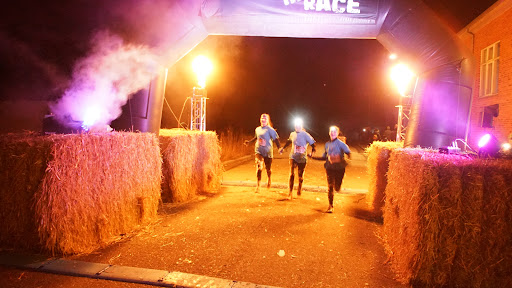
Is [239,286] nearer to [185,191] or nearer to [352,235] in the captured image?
[352,235]

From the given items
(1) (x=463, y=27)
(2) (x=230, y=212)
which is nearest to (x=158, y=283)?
(2) (x=230, y=212)

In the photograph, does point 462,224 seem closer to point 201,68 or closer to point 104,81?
point 104,81

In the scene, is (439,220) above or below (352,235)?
above

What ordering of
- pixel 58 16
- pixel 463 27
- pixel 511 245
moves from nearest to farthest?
pixel 511 245 < pixel 58 16 < pixel 463 27

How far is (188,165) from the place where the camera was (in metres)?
6.96

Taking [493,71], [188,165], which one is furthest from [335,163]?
[493,71]

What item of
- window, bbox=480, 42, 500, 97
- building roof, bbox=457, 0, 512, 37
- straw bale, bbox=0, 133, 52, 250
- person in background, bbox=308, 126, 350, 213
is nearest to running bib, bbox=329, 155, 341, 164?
person in background, bbox=308, 126, 350, 213

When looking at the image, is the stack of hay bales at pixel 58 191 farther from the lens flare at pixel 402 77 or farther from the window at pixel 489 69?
the window at pixel 489 69

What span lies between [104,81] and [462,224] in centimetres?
583

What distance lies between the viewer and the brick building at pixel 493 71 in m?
10.5

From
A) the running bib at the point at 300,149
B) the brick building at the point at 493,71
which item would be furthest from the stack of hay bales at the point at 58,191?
the brick building at the point at 493,71

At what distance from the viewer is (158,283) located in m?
3.33

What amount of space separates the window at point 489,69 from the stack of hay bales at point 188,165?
11.3 m

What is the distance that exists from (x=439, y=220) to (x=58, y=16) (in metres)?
6.90
